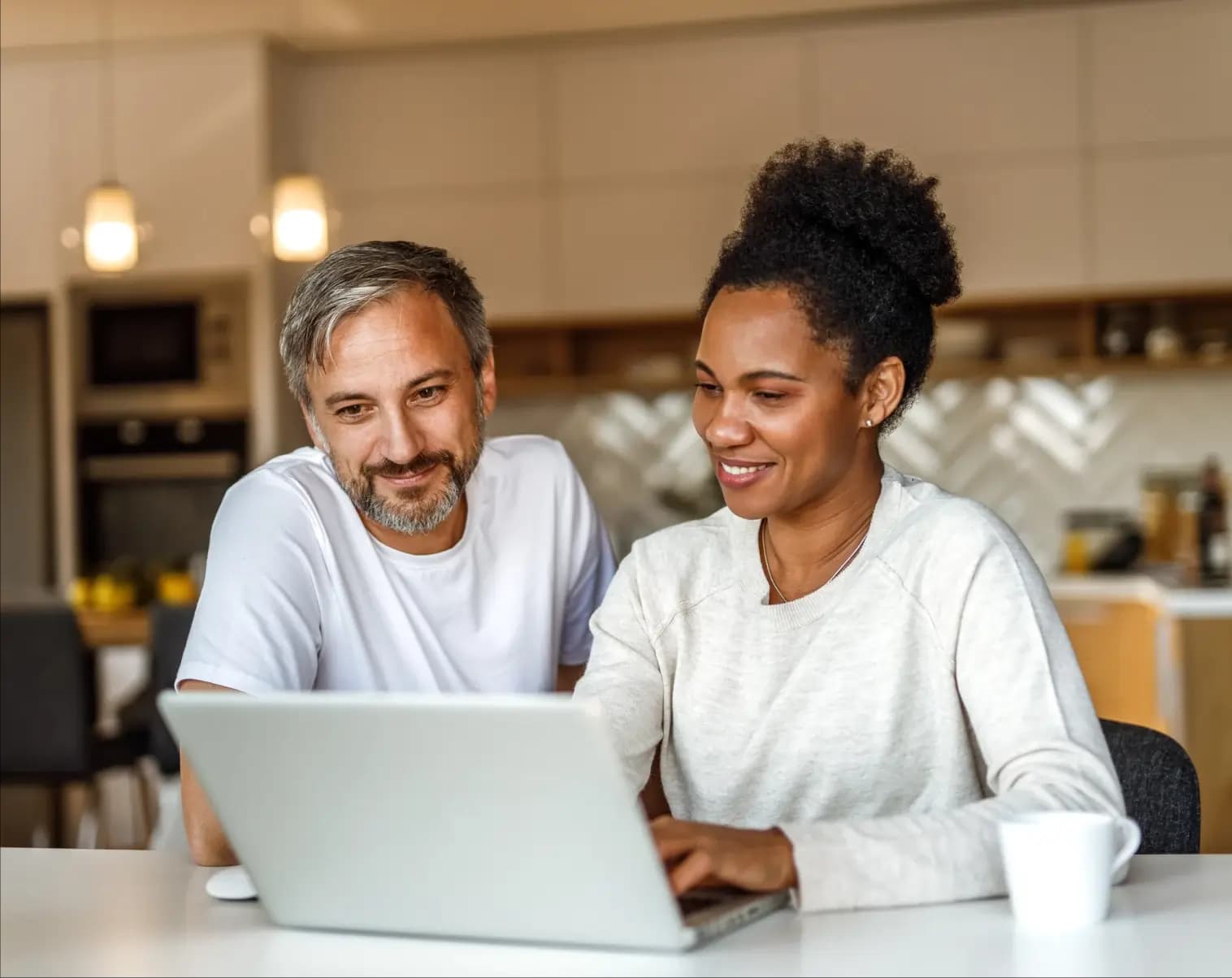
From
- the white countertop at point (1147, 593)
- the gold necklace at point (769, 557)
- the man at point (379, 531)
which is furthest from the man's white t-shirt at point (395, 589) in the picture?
the white countertop at point (1147, 593)

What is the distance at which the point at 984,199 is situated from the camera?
585cm

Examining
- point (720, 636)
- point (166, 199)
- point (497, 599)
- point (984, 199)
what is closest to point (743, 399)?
point (720, 636)

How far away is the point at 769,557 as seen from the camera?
1.70 meters

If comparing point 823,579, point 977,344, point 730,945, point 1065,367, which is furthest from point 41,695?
point 1065,367

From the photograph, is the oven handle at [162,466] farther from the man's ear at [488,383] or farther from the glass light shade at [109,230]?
the man's ear at [488,383]

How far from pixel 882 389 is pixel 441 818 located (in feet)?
2.50

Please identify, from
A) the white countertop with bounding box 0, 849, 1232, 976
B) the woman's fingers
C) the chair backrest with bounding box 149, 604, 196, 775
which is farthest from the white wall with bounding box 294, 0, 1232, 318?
the woman's fingers

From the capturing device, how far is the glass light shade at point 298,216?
15.8 feet

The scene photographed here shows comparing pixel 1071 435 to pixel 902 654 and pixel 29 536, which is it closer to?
pixel 29 536

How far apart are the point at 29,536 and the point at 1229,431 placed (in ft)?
14.9

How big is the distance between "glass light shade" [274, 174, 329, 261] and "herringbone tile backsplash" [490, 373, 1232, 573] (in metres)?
1.83

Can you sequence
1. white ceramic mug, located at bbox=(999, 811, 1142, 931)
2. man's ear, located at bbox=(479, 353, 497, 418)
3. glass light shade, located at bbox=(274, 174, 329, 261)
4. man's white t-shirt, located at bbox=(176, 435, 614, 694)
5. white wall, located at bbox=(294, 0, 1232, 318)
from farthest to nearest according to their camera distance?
1. white wall, located at bbox=(294, 0, 1232, 318)
2. glass light shade, located at bbox=(274, 174, 329, 261)
3. man's ear, located at bbox=(479, 353, 497, 418)
4. man's white t-shirt, located at bbox=(176, 435, 614, 694)
5. white ceramic mug, located at bbox=(999, 811, 1142, 931)

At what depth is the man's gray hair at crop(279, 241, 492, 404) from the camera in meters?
1.88

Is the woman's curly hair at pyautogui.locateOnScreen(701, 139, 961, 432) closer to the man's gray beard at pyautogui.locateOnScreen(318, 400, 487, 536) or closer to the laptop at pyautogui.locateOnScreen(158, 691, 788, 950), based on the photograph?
the man's gray beard at pyautogui.locateOnScreen(318, 400, 487, 536)
